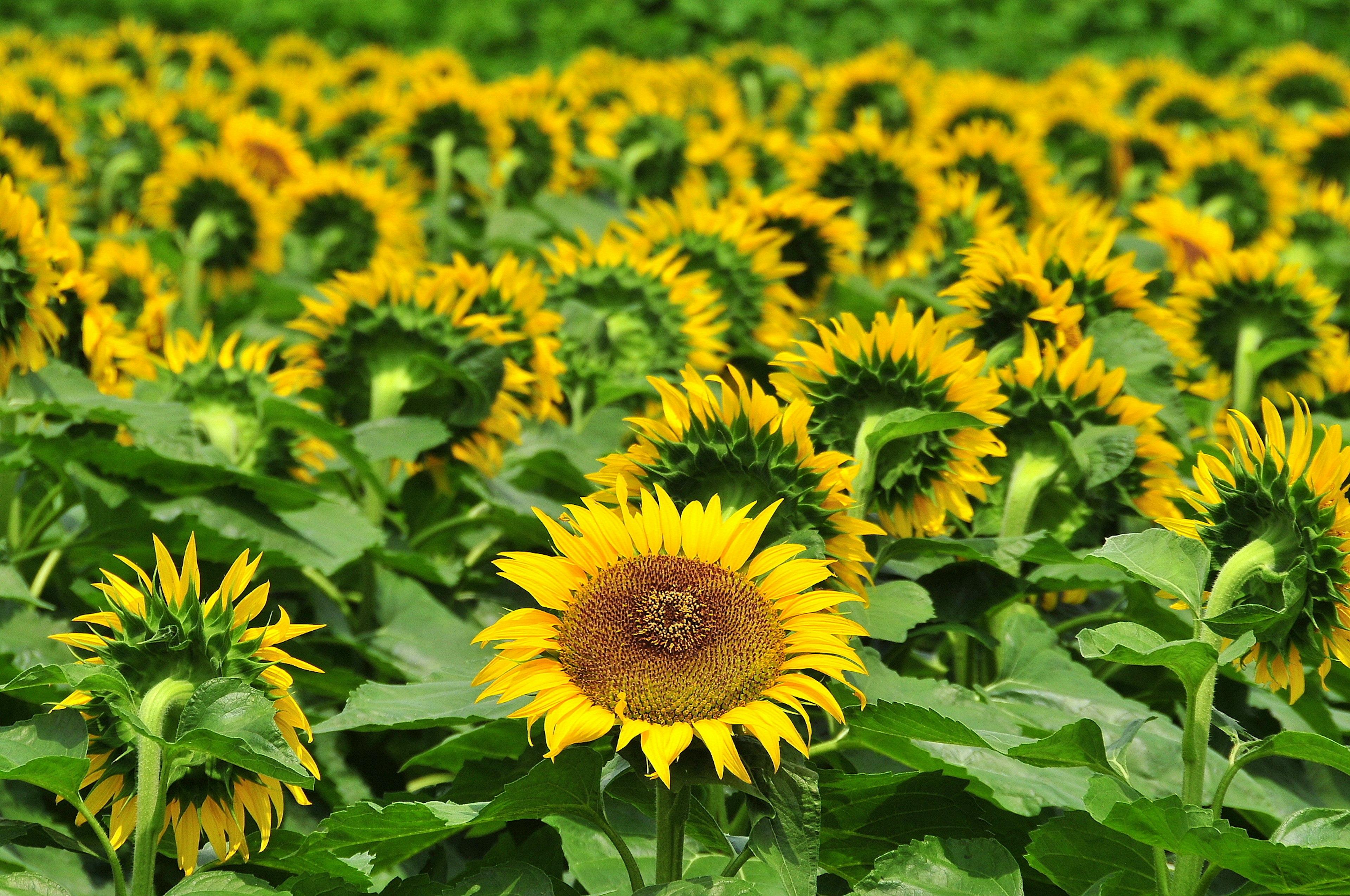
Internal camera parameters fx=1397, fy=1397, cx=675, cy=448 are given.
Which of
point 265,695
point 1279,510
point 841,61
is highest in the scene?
point 1279,510

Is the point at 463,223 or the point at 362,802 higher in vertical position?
the point at 362,802

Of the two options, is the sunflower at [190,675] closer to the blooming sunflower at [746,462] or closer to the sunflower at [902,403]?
the blooming sunflower at [746,462]

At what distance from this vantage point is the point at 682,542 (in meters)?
1.32

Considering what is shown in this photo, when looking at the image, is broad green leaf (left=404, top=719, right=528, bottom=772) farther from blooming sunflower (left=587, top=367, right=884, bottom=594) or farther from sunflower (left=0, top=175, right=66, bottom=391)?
sunflower (left=0, top=175, right=66, bottom=391)

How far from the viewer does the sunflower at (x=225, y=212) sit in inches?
130

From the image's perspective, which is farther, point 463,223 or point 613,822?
point 463,223

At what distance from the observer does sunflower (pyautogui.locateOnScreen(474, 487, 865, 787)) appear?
3.87 feet

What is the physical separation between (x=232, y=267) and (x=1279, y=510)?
2663 mm

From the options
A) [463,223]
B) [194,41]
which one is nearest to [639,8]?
[194,41]

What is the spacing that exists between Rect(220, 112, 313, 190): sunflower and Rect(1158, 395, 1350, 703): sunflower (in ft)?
8.87

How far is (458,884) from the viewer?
4.64 feet

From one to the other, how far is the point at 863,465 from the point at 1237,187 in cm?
269

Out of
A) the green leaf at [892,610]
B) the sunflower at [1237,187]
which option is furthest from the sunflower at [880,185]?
the green leaf at [892,610]

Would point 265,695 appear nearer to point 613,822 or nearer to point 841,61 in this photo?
point 613,822
